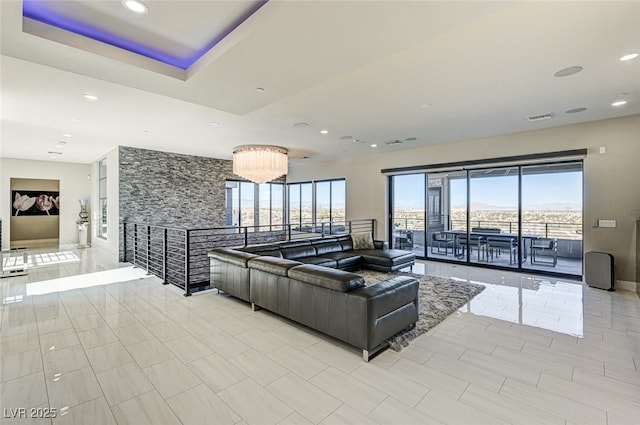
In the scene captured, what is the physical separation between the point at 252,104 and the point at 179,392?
10.5 feet

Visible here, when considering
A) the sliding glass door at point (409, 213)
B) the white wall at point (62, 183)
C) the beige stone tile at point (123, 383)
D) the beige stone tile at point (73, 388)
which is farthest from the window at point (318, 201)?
the white wall at point (62, 183)

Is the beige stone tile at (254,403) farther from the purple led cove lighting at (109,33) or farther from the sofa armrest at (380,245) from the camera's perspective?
the sofa armrest at (380,245)

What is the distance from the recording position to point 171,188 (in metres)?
8.46

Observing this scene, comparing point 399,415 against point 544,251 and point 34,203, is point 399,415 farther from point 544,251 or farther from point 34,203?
point 34,203

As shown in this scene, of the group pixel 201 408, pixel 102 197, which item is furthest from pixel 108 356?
pixel 102 197

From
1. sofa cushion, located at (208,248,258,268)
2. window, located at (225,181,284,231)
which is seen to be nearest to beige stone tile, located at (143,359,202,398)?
sofa cushion, located at (208,248,258,268)

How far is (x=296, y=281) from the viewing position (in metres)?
3.27

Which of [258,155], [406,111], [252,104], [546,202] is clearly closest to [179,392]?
[252,104]

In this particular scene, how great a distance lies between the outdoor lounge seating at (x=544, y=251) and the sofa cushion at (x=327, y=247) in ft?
13.8

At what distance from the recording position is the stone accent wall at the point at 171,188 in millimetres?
7586

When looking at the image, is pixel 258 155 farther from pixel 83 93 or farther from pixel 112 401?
pixel 112 401

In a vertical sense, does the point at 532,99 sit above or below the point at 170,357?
above

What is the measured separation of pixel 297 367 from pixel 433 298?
2664 millimetres

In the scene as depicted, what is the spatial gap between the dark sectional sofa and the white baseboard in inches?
178
